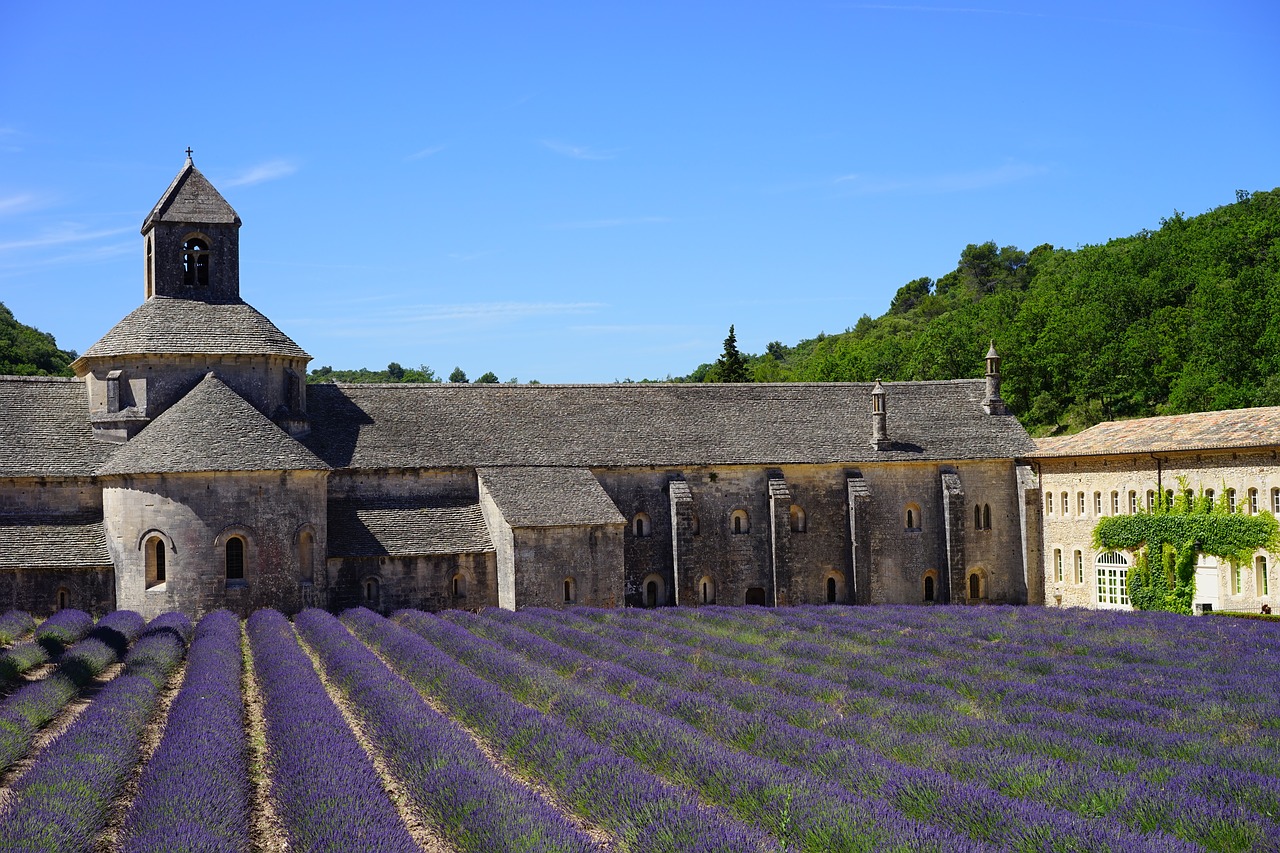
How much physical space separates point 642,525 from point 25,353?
46.2 m

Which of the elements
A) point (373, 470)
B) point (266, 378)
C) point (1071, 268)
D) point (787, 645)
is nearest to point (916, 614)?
point (787, 645)

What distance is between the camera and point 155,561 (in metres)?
34.9

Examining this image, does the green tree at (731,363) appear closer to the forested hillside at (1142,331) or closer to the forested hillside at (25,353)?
the forested hillside at (1142,331)

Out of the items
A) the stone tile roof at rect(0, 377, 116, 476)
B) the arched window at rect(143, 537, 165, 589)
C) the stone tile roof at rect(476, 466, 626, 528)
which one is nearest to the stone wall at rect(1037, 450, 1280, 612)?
the stone tile roof at rect(476, 466, 626, 528)

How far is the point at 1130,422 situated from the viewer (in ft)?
144

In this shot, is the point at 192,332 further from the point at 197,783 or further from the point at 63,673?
the point at 197,783

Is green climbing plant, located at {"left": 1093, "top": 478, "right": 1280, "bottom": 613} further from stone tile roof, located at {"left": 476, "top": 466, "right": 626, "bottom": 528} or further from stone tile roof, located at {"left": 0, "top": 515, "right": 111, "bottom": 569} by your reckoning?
stone tile roof, located at {"left": 0, "top": 515, "right": 111, "bottom": 569}

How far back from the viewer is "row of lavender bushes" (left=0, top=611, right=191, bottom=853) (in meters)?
11.9

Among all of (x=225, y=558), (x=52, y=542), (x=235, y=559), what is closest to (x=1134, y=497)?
(x=235, y=559)

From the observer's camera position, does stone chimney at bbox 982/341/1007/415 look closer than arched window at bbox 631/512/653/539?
No

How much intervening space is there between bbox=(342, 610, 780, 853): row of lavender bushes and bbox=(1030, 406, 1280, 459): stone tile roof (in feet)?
79.3

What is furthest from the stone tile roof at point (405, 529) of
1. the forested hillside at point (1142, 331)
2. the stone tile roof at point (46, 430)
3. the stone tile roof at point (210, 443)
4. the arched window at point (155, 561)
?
the forested hillside at point (1142, 331)

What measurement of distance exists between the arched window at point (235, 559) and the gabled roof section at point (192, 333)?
630 centimetres

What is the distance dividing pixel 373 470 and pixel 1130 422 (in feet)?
86.0
